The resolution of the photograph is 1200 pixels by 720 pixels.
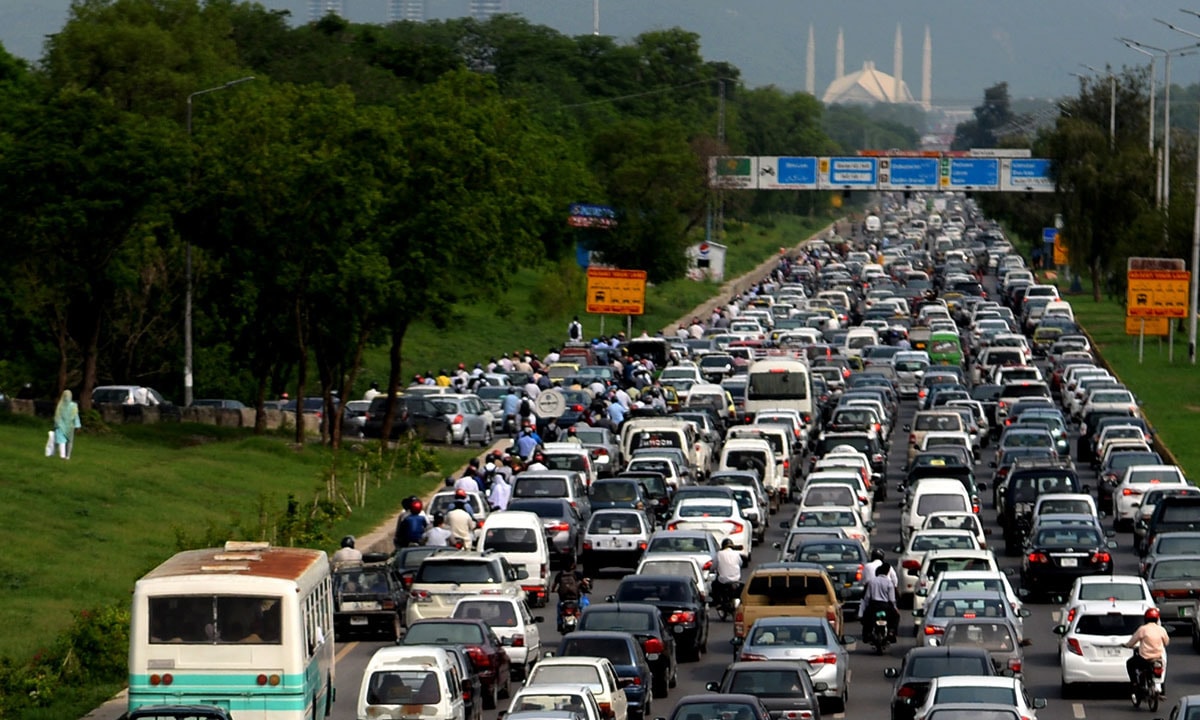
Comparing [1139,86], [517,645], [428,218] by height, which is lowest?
[517,645]

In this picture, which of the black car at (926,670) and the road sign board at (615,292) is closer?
the black car at (926,670)

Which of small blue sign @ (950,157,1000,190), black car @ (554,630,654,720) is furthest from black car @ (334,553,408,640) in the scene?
small blue sign @ (950,157,1000,190)

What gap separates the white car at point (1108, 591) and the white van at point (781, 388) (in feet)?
95.8

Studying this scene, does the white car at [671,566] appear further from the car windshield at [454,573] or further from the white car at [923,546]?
the white car at [923,546]

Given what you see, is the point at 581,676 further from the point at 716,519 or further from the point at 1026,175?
the point at 1026,175

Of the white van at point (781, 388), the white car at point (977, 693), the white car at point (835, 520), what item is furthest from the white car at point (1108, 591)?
the white van at point (781, 388)

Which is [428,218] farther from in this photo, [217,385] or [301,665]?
[301,665]

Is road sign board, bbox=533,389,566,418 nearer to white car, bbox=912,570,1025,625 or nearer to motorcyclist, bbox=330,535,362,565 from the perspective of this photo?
motorcyclist, bbox=330,535,362,565

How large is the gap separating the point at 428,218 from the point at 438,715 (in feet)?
111

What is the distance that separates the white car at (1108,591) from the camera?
30.0 m

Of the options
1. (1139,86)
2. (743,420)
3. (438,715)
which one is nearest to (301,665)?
(438,715)

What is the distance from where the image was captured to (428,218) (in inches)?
2243

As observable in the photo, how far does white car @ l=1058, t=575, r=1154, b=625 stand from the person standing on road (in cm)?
2106

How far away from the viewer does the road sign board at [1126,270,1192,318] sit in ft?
252
